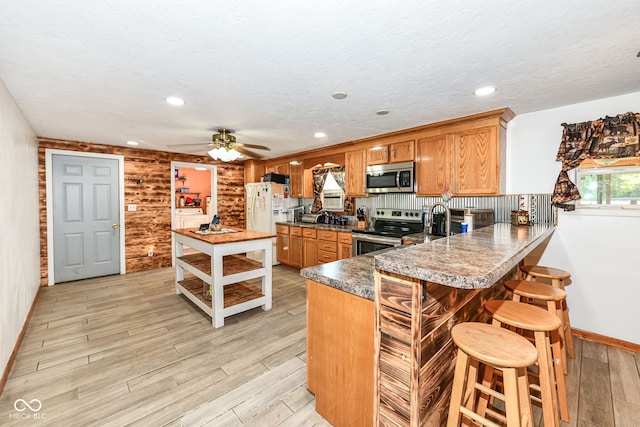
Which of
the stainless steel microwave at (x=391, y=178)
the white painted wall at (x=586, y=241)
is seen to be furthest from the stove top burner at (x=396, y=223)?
the white painted wall at (x=586, y=241)

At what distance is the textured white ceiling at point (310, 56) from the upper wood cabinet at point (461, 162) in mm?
368

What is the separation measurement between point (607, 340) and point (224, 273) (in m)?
3.87

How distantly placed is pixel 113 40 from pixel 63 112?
6.69 feet

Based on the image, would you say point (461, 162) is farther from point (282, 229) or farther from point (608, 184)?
point (282, 229)

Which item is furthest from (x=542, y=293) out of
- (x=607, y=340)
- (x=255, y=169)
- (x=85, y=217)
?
(x=85, y=217)

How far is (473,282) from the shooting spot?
2.77 ft

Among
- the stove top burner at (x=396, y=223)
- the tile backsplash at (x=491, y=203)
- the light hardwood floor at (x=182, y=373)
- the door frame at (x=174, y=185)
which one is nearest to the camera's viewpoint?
the light hardwood floor at (x=182, y=373)

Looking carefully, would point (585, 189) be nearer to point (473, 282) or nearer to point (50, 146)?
point (473, 282)

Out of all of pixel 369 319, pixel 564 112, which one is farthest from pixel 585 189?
pixel 369 319

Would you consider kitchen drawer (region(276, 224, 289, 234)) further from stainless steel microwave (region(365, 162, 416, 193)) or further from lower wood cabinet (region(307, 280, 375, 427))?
lower wood cabinet (region(307, 280, 375, 427))

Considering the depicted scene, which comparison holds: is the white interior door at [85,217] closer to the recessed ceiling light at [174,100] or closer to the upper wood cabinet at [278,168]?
the upper wood cabinet at [278,168]

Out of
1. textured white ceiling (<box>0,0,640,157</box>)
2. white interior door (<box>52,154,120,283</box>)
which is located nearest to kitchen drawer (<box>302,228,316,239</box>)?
textured white ceiling (<box>0,0,640,157</box>)

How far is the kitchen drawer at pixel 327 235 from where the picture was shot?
4316mm

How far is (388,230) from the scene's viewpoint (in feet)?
12.8
